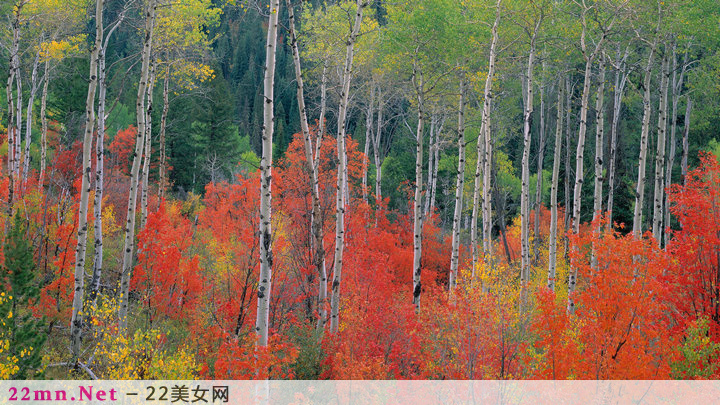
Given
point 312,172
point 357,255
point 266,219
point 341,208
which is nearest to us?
point 266,219

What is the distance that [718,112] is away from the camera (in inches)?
982

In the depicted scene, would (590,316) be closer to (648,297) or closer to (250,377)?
(648,297)

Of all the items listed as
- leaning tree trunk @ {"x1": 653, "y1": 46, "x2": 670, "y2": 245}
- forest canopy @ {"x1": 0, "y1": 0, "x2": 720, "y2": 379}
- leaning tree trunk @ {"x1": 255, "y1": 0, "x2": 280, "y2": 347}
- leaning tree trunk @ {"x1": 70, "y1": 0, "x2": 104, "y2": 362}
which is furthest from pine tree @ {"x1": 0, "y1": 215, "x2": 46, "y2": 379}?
leaning tree trunk @ {"x1": 653, "y1": 46, "x2": 670, "y2": 245}

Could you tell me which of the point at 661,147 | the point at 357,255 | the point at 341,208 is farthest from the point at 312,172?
the point at 661,147

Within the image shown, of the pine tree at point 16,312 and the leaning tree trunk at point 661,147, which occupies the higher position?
the leaning tree trunk at point 661,147

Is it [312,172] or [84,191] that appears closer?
[84,191]

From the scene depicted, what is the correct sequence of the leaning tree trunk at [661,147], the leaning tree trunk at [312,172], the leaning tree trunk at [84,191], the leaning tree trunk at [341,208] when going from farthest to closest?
the leaning tree trunk at [661,147], the leaning tree trunk at [341,208], the leaning tree trunk at [312,172], the leaning tree trunk at [84,191]

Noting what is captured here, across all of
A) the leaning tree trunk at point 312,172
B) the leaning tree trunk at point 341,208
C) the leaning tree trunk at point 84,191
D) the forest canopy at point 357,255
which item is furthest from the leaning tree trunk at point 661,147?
the leaning tree trunk at point 84,191

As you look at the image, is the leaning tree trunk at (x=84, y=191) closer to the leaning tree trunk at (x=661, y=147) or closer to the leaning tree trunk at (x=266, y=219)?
the leaning tree trunk at (x=266, y=219)

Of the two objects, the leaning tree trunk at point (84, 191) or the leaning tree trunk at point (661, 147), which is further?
the leaning tree trunk at point (661, 147)

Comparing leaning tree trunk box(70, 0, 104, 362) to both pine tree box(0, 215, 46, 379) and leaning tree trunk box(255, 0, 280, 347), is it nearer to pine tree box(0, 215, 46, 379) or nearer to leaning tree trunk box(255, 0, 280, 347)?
pine tree box(0, 215, 46, 379)

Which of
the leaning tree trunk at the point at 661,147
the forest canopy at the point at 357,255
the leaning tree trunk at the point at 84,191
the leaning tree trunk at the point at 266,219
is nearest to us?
the leaning tree trunk at the point at 266,219

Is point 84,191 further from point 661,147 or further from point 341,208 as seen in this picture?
point 661,147

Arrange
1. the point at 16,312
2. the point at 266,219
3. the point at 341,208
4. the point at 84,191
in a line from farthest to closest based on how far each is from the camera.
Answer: the point at 341,208, the point at 16,312, the point at 84,191, the point at 266,219
